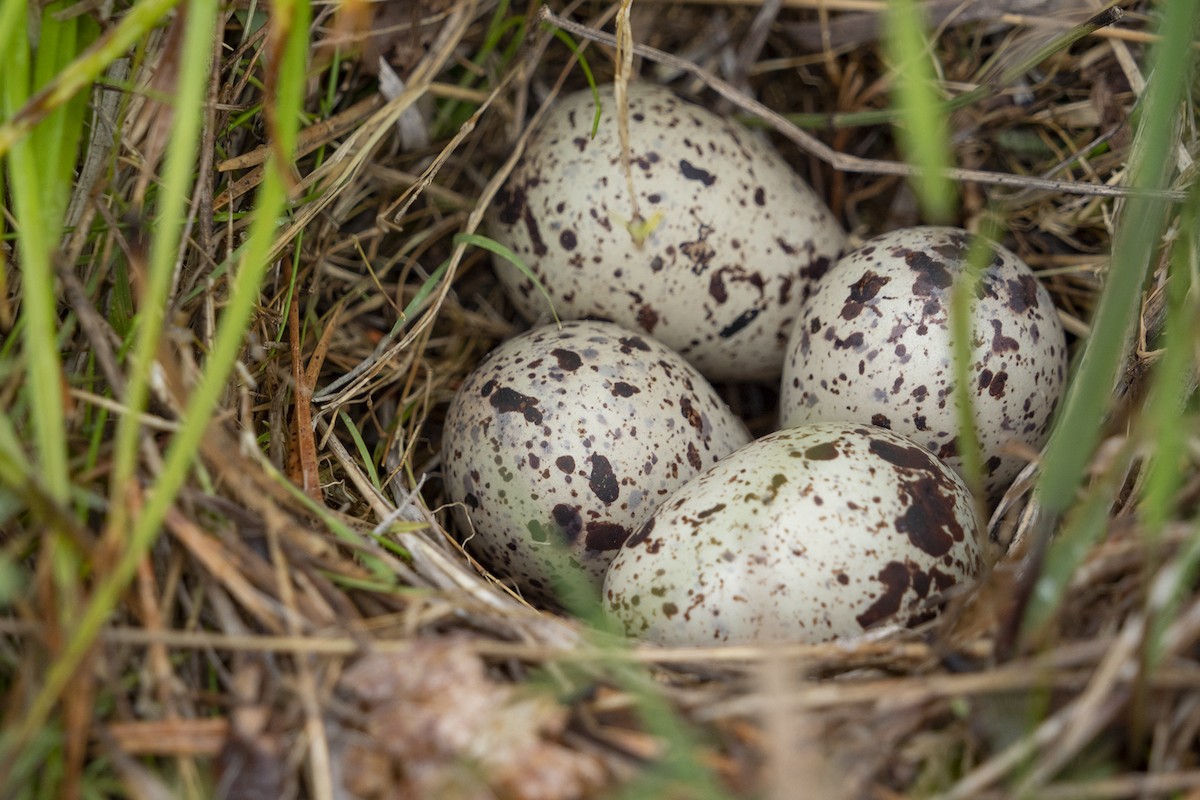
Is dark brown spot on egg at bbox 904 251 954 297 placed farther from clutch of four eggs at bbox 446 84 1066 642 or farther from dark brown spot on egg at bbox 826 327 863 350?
dark brown spot on egg at bbox 826 327 863 350

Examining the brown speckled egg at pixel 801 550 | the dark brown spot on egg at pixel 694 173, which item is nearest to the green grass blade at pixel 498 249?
the dark brown spot on egg at pixel 694 173

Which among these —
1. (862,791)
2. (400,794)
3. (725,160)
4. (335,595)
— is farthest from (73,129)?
(862,791)

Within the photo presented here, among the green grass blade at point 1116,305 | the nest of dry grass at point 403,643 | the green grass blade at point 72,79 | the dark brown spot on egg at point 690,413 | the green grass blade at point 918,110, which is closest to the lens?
the green grass blade at point 918,110

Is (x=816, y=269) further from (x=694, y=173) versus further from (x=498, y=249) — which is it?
(x=498, y=249)

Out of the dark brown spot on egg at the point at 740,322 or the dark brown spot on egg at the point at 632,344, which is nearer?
the dark brown spot on egg at the point at 632,344

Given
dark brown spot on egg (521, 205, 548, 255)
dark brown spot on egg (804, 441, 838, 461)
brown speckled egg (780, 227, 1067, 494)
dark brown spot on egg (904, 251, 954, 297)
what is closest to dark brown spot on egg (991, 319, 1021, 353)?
brown speckled egg (780, 227, 1067, 494)

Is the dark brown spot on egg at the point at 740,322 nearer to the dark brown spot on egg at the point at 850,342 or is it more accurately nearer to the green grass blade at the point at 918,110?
the dark brown spot on egg at the point at 850,342

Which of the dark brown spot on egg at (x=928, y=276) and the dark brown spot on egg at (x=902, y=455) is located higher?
the dark brown spot on egg at (x=928, y=276)

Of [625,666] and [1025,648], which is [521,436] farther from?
[1025,648]
